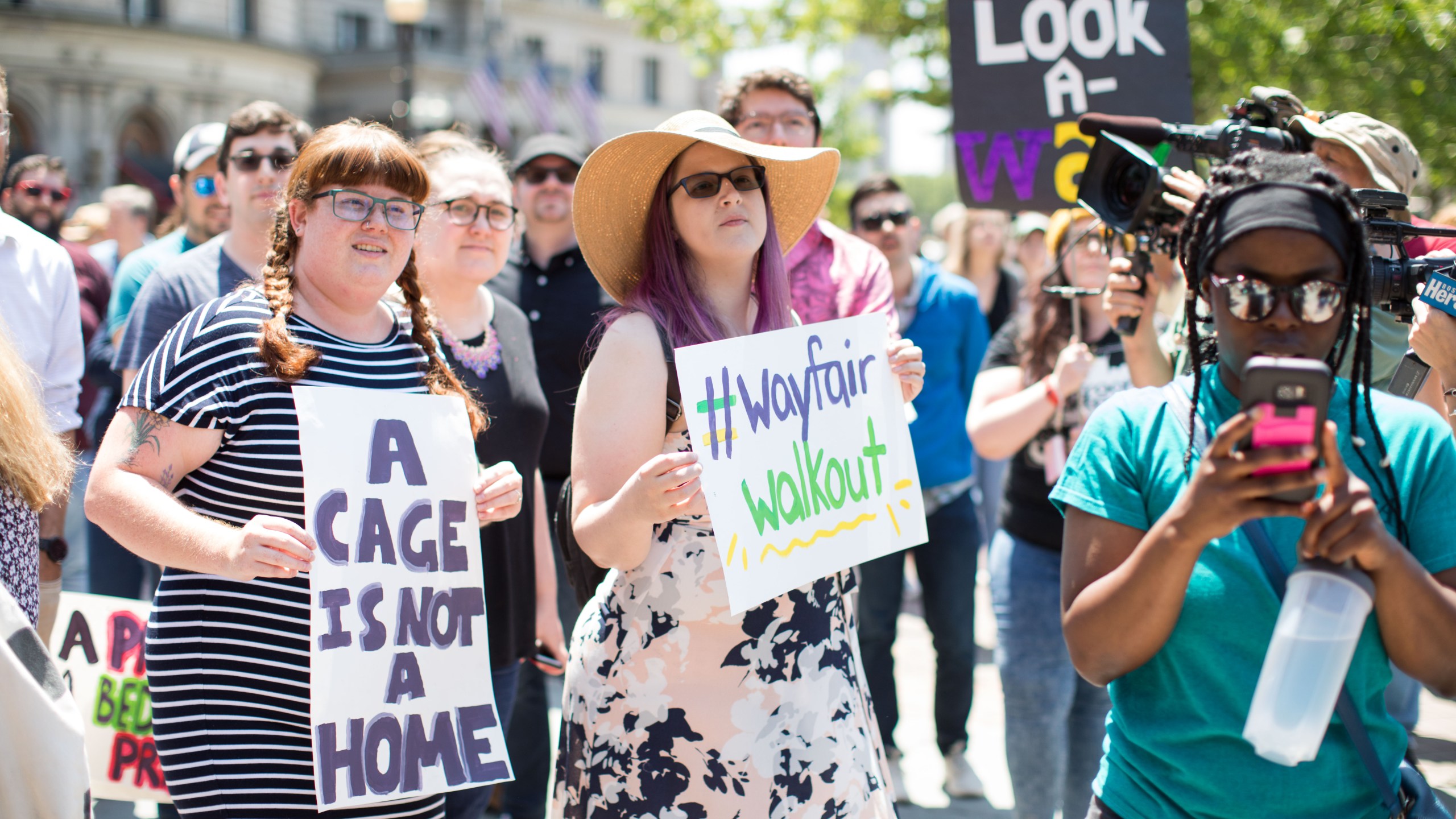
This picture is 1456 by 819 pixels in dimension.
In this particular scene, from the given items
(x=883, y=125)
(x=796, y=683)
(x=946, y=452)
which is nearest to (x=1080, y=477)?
(x=796, y=683)

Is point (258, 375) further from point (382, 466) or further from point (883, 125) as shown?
point (883, 125)

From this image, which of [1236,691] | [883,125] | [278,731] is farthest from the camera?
[883,125]

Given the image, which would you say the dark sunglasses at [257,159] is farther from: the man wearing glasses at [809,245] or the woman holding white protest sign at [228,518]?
the woman holding white protest sign at [228,518]

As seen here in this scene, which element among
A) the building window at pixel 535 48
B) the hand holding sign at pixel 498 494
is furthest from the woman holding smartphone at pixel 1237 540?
the building window at pixel 535 48

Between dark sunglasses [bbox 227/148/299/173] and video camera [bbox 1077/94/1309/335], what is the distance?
243 cm

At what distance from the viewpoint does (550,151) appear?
4.51 meters

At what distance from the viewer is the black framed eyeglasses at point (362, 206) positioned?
2.35 m

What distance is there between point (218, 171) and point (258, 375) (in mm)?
1940

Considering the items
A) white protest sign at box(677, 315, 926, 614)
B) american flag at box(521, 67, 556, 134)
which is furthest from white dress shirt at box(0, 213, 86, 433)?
american flag at box(521, 67, 556, 134)

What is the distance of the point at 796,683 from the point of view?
2355 millimetres

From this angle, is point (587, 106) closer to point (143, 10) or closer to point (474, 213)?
point (143, 10)

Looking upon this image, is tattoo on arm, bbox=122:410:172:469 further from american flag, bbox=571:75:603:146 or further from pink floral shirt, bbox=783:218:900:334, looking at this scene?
american flag, bbox=571:75:603:146

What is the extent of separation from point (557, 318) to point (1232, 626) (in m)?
2.97

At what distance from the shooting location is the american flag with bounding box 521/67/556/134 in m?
41.1
